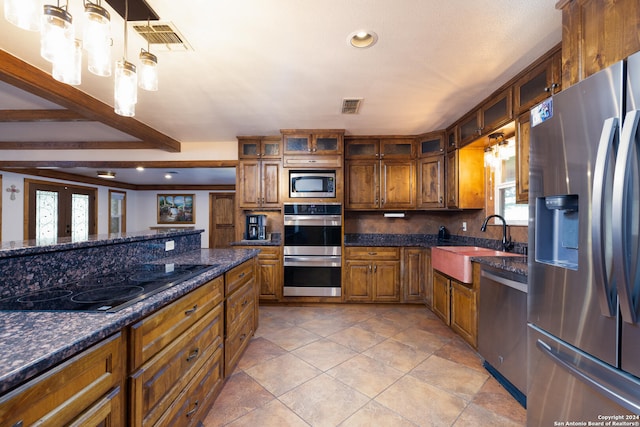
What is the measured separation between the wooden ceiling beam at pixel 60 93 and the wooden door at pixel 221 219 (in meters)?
5.25

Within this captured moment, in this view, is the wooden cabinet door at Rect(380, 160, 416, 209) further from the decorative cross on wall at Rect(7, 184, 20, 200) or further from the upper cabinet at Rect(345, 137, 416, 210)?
the decorative cross on wall at Rect(7, 184, 20, 200)

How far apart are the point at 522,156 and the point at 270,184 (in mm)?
2979

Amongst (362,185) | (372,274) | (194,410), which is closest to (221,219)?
(362,185)

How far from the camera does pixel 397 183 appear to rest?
3869mm

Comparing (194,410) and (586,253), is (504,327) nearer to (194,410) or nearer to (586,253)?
(586,253)

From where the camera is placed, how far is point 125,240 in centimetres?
171

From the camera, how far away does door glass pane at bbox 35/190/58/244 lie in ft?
18.6

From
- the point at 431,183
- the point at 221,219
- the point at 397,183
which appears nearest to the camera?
the point at 431,183

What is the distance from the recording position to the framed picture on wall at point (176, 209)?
857 cm

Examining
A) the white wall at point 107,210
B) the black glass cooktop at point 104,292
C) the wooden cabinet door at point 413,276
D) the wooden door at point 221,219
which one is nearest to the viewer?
the black glass cooktop at point 104,292

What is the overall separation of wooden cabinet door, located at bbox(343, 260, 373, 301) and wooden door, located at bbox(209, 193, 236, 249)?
19.3ft

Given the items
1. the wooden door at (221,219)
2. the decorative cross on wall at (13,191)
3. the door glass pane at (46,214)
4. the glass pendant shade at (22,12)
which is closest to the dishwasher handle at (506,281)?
the glass pendant shade at (22,12)

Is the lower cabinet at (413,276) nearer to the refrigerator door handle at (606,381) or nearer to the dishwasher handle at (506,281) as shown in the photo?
the dishwasher handle at (506,281)

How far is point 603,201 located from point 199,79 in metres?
2.76
